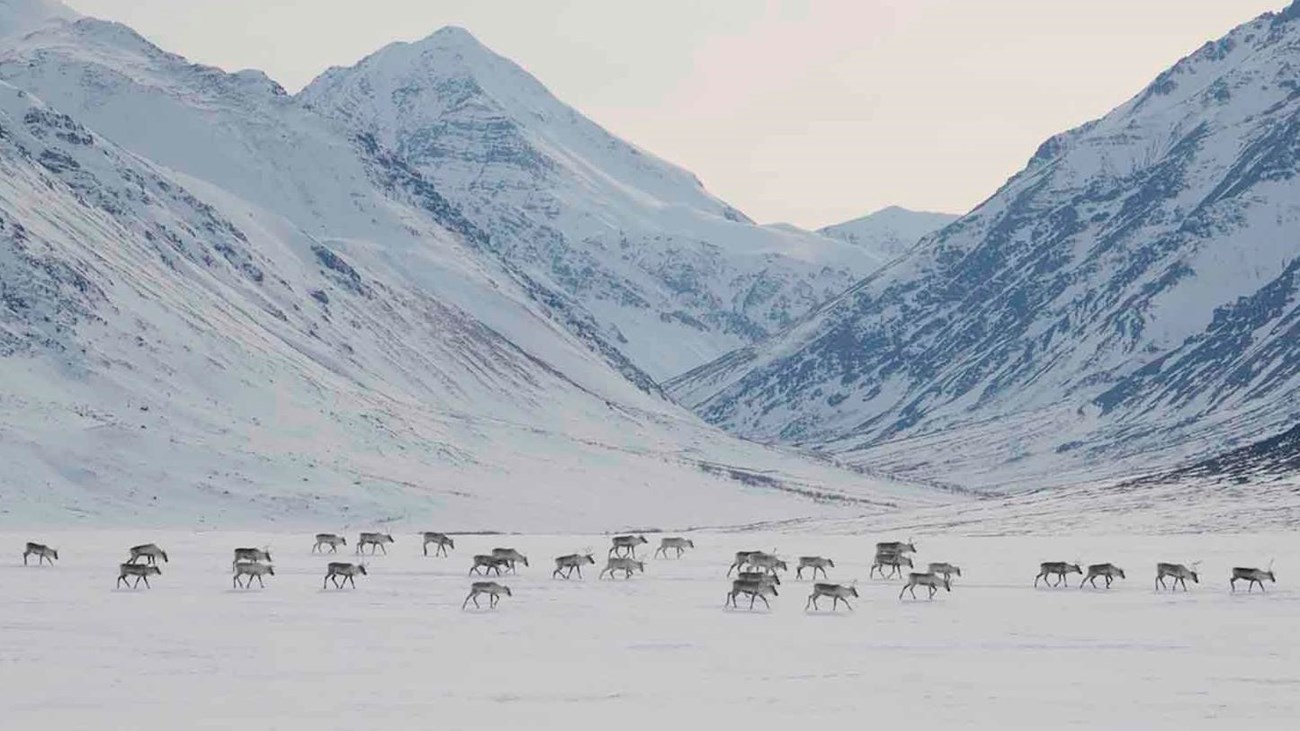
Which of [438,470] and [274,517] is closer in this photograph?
[274,517]

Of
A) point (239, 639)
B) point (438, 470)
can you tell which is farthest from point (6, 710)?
point (438, 470)

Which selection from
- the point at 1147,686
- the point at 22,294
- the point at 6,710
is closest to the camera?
the point at 6,710

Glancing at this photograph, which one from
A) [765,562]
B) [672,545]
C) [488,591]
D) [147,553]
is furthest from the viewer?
[672,545]

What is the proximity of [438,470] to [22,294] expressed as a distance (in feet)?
163

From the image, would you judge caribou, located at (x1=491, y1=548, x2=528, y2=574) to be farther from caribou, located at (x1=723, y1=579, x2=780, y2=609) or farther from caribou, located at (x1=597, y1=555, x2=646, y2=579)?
caribou, located at (x1=723, y1=579, x2=780, y2=609)

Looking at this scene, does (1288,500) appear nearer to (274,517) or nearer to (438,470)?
(274,517)

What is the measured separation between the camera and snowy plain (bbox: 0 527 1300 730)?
3222cm

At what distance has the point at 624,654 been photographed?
40.9 metres

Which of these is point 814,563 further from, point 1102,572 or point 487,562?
point 487,562

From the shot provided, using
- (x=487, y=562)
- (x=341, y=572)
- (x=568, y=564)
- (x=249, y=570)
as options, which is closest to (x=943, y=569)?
(x=568, y=564)

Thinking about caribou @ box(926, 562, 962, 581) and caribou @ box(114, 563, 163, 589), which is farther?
caribou @ box(926, 562, 962, 581)

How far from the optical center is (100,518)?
13262cm

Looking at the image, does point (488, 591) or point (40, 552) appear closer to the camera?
point (488, 591)

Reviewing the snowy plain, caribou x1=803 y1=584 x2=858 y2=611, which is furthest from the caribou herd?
the snowy plain
